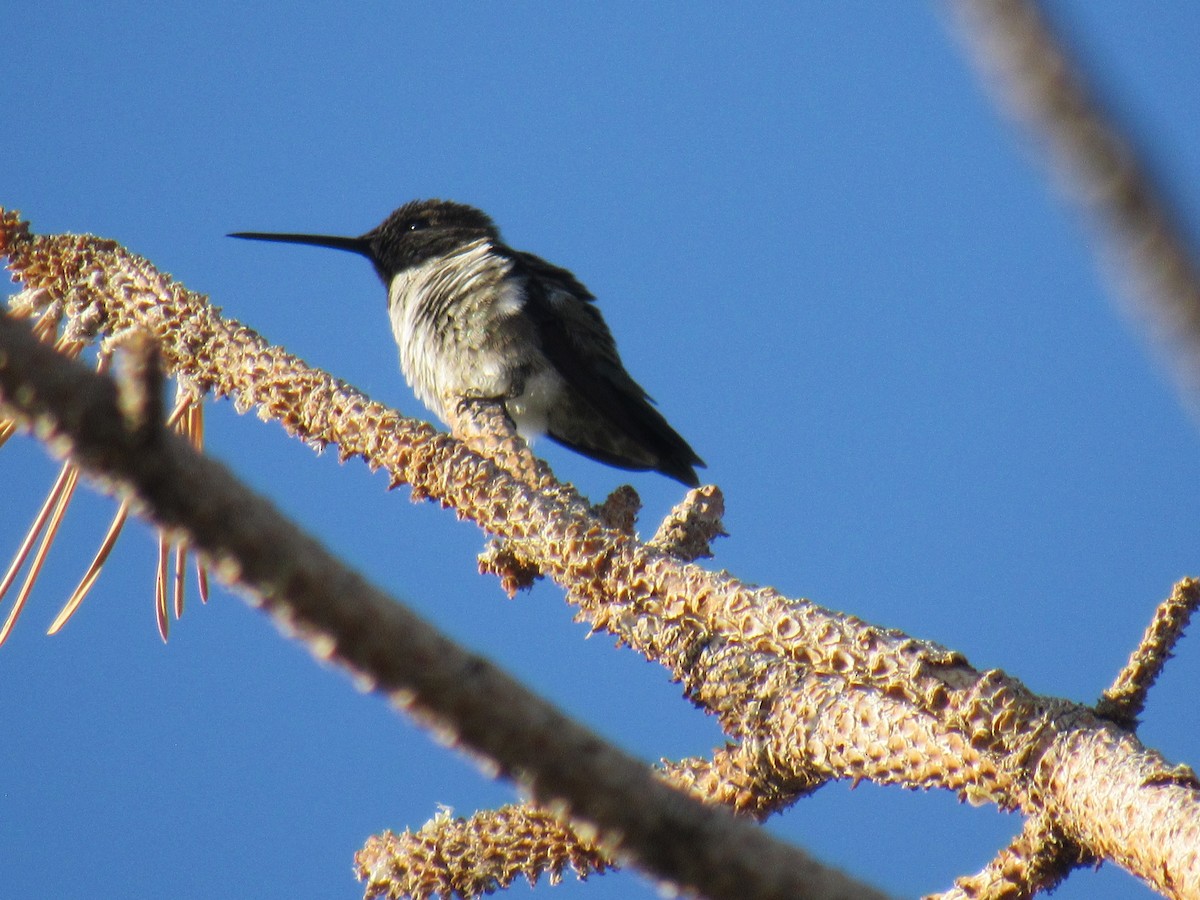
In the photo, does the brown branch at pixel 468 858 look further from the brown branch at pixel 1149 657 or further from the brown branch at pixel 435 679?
the brown branch at pixel 435 679

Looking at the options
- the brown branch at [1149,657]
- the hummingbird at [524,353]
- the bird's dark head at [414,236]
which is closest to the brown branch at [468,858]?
the brown branch at [1149,657]

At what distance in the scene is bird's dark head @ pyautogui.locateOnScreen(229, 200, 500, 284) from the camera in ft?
20.2

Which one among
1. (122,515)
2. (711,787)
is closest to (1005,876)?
(711,787)

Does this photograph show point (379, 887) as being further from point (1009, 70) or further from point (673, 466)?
point (673, 466)

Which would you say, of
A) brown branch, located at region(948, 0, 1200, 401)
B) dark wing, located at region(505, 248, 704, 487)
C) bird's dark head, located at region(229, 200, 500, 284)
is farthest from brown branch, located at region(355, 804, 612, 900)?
bird's dark head, located at region(229, 200, 500, 284)

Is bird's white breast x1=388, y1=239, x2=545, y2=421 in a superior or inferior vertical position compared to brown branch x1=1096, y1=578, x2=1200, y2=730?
superior

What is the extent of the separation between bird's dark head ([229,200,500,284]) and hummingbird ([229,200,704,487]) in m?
0.05

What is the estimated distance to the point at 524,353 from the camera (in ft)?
17.3

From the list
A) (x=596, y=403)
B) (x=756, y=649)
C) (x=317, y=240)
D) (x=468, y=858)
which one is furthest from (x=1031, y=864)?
(x=317, y=240)

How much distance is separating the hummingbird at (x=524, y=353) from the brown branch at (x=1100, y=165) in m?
4.63

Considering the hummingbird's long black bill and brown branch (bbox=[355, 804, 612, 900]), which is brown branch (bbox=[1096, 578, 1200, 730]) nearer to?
brown branch (bbox=[355, 804, 612, 900])

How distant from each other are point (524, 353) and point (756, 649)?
11.7ft

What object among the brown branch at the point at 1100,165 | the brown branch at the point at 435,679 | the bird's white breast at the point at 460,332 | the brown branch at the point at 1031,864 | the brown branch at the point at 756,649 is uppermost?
the bird's white breast at the point at 460,332

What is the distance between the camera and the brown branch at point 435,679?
2.25 feet
